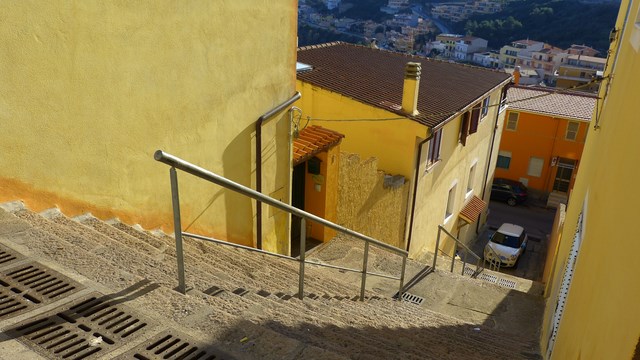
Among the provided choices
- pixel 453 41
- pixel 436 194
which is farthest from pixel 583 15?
pixel 436 194

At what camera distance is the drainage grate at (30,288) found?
2760 millimetres

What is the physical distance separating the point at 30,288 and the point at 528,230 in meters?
24.1

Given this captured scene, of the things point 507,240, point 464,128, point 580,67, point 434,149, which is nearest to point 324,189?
point 434,149

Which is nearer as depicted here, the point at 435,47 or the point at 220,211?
the point at 220,211

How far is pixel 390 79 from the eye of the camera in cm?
1463

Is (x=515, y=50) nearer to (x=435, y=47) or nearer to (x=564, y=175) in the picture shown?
(x=435, y=47)

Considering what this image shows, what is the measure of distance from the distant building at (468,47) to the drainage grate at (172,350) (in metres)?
101

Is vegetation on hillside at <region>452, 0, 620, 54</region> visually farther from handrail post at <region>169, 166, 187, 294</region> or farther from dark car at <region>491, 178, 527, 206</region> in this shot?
handrail post at <region>169, 166, 187, 294</region>

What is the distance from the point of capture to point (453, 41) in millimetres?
104500

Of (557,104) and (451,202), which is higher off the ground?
(557,104)

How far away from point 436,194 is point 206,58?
10.6m

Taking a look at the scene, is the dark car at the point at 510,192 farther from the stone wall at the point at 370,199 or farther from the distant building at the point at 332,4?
the distant building at the point at 332,4

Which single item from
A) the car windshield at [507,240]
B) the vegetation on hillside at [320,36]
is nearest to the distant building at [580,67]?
the car windshield at [507,240]

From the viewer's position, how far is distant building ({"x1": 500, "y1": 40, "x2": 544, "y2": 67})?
80625mm
